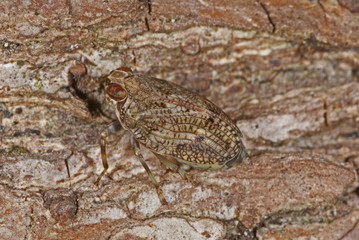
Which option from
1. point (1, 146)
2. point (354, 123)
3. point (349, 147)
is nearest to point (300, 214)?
point (349, 147)

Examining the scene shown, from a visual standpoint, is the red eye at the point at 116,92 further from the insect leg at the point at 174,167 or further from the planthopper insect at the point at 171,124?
the insect leg at the point at 174,167

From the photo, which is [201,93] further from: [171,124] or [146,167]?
[146,167]

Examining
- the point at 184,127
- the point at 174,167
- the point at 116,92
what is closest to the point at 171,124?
the point at 184,127

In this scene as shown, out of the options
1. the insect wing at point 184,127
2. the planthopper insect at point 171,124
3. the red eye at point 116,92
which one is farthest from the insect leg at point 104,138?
the red eye at point 116,92

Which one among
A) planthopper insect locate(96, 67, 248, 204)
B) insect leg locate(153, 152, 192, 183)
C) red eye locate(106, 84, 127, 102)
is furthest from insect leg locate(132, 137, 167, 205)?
red eye locate(106, 84, 127, 102)

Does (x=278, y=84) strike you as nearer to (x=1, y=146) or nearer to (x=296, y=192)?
(x=296, y=192)

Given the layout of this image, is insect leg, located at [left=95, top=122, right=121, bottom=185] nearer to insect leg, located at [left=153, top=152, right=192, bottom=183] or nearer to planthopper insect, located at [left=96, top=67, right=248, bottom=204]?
planthopper insect, located at [left=96, top=67, right=248, bottom=204]

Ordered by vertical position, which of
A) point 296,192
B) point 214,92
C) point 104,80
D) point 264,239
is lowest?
point 264,239
